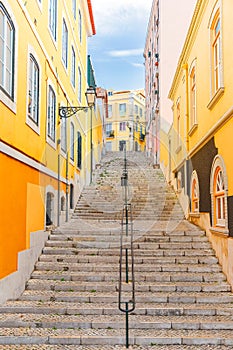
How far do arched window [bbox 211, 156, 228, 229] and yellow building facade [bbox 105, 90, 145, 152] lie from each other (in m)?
36.2

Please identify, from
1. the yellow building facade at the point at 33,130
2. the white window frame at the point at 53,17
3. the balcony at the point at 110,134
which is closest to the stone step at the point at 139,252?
the yellow building facade at the point at 33,130

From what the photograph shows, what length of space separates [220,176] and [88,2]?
12.1 m

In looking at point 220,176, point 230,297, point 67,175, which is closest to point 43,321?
point 230,297

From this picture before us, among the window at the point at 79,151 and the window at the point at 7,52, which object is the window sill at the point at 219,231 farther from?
the window at the point at 79,151

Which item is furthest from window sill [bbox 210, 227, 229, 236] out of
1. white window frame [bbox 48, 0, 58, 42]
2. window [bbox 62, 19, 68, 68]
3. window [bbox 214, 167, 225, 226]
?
window [bbox 62, 19, 68, 68]

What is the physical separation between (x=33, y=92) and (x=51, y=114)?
1.79 m

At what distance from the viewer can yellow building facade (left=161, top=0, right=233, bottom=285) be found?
7.29 m

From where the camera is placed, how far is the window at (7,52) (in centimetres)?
619

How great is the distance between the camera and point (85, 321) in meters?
5.85

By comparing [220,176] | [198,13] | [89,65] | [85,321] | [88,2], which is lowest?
[85,321]

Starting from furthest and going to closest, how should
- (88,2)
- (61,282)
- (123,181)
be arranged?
1. (88,2)
2. (123,181)
3. (61,282)

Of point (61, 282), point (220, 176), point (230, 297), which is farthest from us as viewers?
point (220, 176)

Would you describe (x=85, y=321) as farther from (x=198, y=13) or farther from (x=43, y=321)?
(x=198, y=13)

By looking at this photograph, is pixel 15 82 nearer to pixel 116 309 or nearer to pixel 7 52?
pixel 7 52
